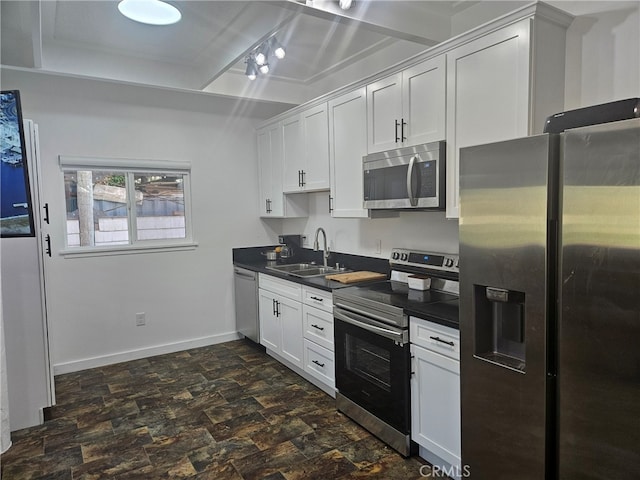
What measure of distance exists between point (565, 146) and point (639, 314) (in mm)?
595

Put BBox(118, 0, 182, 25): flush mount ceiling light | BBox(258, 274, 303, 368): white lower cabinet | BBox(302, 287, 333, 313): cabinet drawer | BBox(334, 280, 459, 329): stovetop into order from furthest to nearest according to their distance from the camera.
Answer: BBox(258, 274, 303, 368): white lower cabinet < BBox(302, 287, 333, 313): cabinet drawer < BBox(118, 0, 182, 25): flush mount ceiling light < BBox(334, 280, 459, 329): stovetop

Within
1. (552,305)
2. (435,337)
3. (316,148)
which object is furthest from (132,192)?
(552,305)

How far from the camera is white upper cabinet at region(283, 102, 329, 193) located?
11.8 feet

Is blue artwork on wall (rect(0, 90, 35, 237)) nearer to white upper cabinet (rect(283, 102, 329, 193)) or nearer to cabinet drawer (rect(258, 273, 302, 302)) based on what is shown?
cabinet drawer (rect(258, 273, 302, 302))

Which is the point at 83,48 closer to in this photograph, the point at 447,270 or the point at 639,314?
the point at 447,270

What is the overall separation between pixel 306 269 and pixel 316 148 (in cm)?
122

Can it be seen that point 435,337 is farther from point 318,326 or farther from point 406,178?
point 318,326

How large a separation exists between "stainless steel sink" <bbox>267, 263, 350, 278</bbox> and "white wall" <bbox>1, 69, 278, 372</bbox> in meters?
0.74

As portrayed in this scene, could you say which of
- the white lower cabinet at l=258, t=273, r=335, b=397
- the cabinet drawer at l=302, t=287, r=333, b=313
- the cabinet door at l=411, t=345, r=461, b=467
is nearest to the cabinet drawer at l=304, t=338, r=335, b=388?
the white lower cabinet at l=258, t=273, r=335, b=397

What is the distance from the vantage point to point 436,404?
7.34ft

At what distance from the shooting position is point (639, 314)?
1282 mm

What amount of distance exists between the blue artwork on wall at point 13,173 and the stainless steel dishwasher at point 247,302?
2.11m

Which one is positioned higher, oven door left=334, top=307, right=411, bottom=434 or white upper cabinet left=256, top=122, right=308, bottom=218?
white upper cabinet left=256, top=122, right=308, bottom=218

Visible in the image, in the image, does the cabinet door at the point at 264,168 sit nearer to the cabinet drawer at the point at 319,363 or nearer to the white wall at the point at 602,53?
the cabinet drawer at the point at 319,363
